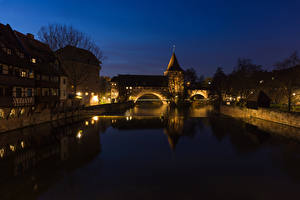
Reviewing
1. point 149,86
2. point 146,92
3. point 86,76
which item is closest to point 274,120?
point 86,76

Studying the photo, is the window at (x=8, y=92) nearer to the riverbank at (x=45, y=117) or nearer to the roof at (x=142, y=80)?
the riverbank at (x=45, y=117)

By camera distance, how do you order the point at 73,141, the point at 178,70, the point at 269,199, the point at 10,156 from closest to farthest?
1. the point at 269,199
2. the point at 10,156
3. the point at 73,141
4. the point at 178,70

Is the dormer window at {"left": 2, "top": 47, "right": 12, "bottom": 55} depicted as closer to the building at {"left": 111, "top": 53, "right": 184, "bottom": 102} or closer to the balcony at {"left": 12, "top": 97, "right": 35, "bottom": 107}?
the balcony at {"left": 12, "top": 97, "right": 35, "bottom": 107}

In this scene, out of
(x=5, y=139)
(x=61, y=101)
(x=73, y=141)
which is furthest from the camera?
(x=61, y=101)

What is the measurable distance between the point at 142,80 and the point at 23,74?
134ft

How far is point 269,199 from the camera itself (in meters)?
7.02

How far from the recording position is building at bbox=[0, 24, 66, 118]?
A: 50.3 feet

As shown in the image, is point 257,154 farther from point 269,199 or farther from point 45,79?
point 45,79

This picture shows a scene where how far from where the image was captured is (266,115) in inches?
976

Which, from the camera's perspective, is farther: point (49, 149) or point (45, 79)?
point (45, 79)

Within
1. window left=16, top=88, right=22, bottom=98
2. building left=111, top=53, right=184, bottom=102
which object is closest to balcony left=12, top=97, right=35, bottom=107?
window left=16, top=88, right=22, bottom=98

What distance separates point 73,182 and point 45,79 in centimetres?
1752

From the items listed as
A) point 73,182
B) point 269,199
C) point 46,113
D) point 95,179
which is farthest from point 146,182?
point 46,113

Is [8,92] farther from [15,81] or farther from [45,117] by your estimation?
[45,117]
